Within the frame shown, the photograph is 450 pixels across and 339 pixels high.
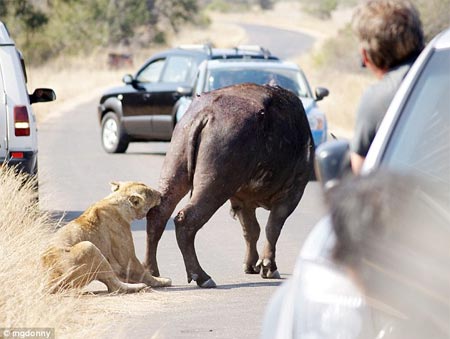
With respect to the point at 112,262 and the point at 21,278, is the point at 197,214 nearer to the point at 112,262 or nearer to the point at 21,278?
the point at 112,262

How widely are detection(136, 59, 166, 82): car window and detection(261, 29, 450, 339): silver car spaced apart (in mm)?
17423

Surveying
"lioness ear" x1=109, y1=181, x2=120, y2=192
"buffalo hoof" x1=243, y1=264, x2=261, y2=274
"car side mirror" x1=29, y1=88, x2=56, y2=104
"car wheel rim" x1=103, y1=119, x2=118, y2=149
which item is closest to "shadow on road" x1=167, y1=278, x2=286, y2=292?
"buffalo hoof" x1=243, y1=264, x2=261, y2=274

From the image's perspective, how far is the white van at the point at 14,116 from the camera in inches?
508

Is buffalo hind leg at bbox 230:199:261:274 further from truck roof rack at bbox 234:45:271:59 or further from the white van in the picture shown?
truck roof rack at bbox 234:45:271:59

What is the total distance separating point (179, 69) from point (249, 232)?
468 inches

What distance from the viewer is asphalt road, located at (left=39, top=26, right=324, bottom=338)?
828 centimetres

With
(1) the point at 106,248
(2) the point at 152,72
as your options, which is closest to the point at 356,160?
(1) the point at 106,248

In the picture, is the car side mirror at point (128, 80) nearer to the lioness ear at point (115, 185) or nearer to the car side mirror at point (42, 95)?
the car side mirror at point (42, 95)

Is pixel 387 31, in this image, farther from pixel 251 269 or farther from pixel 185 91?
pixel 185 91

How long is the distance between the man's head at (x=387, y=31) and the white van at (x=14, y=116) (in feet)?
23.4

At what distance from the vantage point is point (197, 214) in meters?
10.1

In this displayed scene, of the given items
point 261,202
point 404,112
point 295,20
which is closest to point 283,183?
point 261,202

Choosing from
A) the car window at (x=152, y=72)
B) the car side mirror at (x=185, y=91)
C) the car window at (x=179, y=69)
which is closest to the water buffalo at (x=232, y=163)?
the car side mirror at (x=185, y=91)

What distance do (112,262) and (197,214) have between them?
800mm
